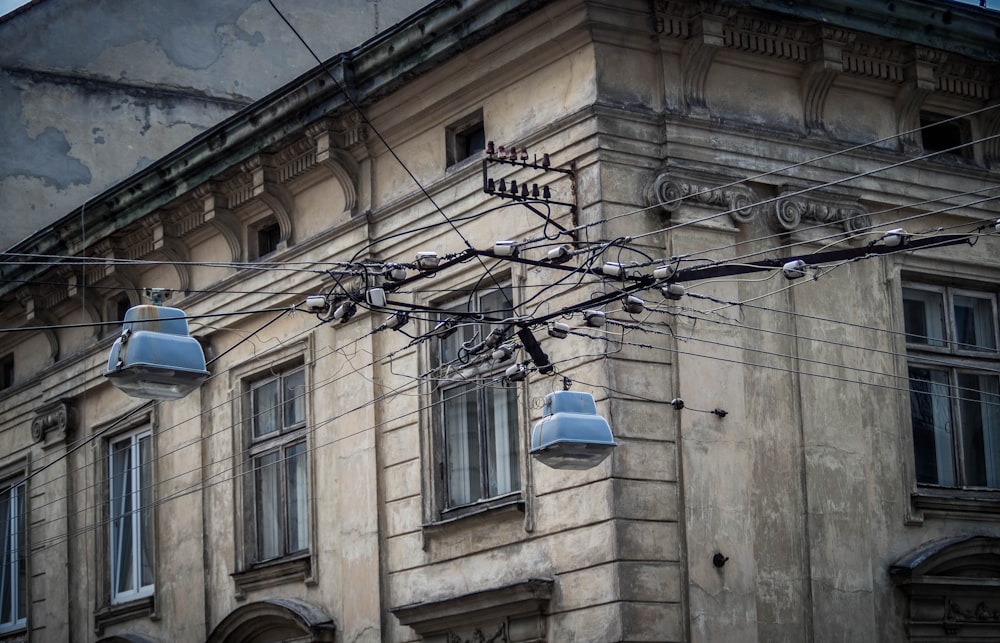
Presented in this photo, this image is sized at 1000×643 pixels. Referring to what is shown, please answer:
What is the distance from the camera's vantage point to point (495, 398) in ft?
57.7

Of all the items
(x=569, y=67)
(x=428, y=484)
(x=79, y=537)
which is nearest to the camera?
(x=569, y=67)

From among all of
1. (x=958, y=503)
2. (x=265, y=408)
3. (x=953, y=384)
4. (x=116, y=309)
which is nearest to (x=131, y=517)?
(x=116, y=309)

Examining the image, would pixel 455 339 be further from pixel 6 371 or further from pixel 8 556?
pixel 6 371

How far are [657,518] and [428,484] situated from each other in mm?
2959

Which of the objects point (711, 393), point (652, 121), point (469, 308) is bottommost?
point (711, 393)

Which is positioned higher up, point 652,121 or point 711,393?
point 652,121

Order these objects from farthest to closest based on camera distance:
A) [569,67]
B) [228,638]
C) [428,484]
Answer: [228,638] → [428,484] → [569,67]

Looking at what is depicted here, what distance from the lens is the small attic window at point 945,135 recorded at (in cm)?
1856

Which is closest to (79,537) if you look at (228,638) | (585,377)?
(228,638)

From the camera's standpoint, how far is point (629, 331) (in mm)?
16125

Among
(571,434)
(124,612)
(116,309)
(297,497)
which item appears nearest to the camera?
(571,434)

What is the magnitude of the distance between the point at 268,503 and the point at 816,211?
7.30m

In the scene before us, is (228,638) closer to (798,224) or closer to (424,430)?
(424,430)

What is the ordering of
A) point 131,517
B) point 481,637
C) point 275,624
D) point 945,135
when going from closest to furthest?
point 481,637, point 945,135, point 275,624, point 131,517
